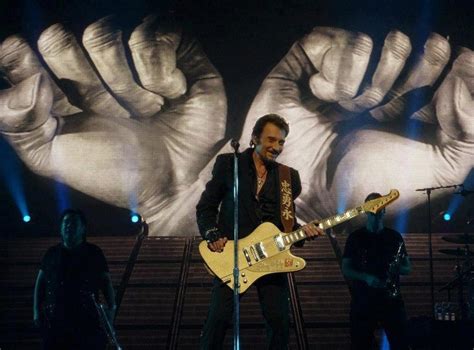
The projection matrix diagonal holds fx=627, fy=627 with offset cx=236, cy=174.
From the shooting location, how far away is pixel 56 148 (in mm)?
10344

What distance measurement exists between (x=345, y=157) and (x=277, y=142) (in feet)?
20.5

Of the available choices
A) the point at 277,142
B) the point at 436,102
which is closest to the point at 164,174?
the point at 436,102

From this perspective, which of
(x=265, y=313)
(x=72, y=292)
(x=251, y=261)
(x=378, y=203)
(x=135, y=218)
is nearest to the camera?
(x=265, y=313)

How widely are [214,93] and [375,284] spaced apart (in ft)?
18.3

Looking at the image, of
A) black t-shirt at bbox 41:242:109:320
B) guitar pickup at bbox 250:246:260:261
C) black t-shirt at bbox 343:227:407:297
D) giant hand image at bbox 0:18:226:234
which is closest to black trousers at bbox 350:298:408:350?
black t-shirt at bbox 343:227:407:297

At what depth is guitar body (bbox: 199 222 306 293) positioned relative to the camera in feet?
13.5

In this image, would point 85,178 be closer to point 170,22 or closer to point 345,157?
point 170,22

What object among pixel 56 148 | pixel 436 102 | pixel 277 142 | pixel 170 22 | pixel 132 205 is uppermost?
pixel 277 142

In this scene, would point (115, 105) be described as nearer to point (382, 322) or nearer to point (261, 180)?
point (382, 322)

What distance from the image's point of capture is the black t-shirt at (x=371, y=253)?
18.9ft

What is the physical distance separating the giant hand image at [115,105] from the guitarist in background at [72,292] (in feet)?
15.7

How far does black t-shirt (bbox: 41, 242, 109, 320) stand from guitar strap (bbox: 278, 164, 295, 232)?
6.48 feet

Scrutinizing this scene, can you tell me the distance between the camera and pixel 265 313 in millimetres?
4035

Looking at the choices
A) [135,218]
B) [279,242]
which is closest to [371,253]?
[279,242]
